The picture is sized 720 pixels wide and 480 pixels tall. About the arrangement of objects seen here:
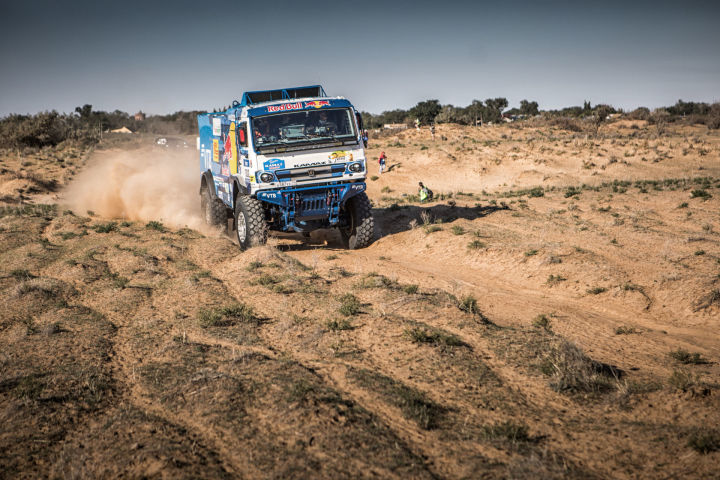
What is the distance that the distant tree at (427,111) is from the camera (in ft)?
190

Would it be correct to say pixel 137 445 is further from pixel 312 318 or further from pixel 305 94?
pixel 305 94

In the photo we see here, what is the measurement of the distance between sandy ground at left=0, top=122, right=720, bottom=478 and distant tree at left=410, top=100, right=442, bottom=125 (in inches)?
1699

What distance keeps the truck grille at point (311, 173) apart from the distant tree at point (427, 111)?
4744cm

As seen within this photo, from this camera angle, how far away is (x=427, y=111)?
5803 centimetres

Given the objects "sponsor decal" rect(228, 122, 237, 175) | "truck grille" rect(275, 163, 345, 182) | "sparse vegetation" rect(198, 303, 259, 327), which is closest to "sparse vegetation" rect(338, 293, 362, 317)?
"sparse vegetation" rect(198, 303, 259, 327)

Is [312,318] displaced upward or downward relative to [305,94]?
downward

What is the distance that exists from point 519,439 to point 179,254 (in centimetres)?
1042

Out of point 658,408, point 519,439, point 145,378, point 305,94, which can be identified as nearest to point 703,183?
point 305,94

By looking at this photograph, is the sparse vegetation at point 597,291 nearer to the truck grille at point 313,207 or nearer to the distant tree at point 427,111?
the truck grille at point 313,207

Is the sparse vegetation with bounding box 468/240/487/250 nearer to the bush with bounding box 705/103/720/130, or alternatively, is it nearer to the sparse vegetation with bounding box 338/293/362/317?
the sparse vegetation with bounding box 338/293/362/317

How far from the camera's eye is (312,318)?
8492 millimetres

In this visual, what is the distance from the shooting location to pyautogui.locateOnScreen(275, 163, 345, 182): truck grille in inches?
473

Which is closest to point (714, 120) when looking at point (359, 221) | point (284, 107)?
point (359, 221)

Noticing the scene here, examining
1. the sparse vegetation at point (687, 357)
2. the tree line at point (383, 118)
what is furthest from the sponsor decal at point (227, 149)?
the tree line at point (383, 118)
